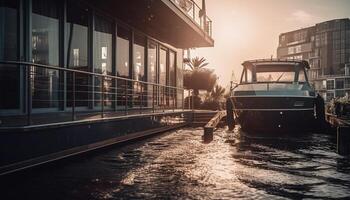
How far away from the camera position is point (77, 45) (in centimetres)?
1248

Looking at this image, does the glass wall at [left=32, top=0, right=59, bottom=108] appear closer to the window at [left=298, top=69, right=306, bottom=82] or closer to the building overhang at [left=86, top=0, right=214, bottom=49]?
the building overhang at [left=86, top=0, right=214, bottom=49]

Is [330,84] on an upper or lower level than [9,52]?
upper

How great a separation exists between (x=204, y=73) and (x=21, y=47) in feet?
108

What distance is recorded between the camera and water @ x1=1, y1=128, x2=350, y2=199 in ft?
18.2

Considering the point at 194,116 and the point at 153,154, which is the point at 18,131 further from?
the point at 194,116

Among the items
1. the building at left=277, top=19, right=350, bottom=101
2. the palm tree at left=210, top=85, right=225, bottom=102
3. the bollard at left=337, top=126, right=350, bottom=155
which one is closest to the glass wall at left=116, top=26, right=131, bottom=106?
the bollard at left=337, top=126, right=350, bottom=155

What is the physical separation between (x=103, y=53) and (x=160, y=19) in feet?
9.83

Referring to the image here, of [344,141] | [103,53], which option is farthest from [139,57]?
[344,141]

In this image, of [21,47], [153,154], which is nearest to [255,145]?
[153,154]

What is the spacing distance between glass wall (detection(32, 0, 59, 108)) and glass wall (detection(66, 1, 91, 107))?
0.57 metres

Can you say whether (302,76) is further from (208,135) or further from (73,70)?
(73,70)

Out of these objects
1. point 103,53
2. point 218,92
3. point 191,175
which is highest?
point 103,53

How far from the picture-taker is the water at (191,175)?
5.55 m

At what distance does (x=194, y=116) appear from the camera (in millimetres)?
20734
